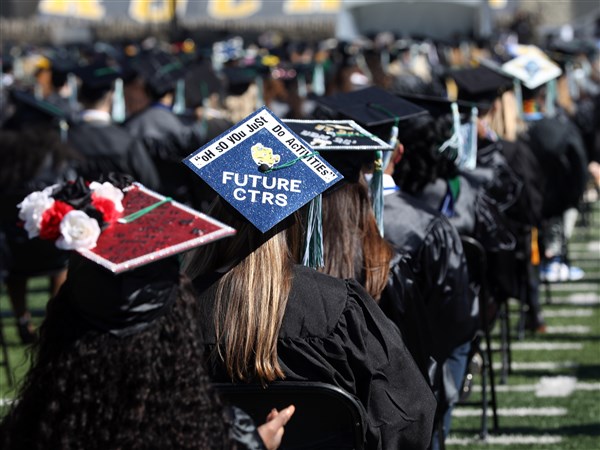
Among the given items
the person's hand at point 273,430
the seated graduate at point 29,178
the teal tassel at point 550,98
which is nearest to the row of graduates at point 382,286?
the person's hand at point 273,430

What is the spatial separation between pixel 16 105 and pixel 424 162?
4568 millimetres

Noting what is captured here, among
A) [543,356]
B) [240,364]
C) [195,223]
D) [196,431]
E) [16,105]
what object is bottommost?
[543,356]

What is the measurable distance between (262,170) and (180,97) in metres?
7.84

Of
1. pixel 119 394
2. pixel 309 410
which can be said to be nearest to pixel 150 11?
pixel 309 410

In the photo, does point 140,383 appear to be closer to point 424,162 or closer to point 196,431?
point 196,431

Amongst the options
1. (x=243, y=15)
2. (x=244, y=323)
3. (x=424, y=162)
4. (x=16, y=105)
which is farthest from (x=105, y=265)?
(x=243, y=15)

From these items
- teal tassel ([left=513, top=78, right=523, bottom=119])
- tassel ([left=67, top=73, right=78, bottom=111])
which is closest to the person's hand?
teal tassel ([left=513, top=78, right=523, bottom=119])

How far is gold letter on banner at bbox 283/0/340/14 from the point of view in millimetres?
34594

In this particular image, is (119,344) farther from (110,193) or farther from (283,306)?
(283,306)

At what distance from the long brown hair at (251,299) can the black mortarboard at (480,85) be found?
4.35 metres

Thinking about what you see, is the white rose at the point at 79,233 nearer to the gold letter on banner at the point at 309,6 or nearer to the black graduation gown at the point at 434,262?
the black graduation gown at the point at 434,262

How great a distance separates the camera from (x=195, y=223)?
2.68 meters

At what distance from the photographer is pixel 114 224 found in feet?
8.73

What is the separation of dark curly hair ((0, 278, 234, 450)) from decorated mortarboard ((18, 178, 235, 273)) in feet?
0.48
